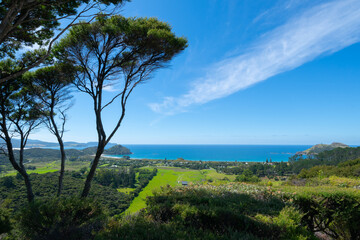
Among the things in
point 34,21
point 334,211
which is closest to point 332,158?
point 334,211

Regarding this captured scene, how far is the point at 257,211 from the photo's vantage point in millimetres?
3156

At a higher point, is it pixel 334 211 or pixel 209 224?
pixel 209 224

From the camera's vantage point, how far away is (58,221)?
2807 mm

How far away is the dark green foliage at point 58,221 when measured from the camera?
2607 millimetres

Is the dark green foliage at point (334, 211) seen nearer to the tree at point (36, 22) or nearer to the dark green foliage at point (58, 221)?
the dark green foliage at point (58, 221)

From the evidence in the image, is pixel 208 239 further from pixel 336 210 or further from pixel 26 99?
pixel 26 99

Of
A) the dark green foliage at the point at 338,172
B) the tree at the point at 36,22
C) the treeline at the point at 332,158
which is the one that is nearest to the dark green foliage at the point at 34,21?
the tree at the point at 36,22

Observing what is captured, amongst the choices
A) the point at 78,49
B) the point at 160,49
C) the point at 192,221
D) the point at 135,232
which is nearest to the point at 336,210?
the point at 192,221

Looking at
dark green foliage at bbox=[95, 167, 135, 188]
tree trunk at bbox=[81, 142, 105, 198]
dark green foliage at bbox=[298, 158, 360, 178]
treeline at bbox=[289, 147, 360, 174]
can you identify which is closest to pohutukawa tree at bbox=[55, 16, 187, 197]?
tree trunk at bbox=[81, 142, 105, 198]

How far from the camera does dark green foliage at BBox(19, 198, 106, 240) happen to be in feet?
8.55

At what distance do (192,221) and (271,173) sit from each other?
60.9 meters

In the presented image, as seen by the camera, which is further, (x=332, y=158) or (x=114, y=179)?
(x=332, y=158)

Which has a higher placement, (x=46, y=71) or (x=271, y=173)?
(x=46, y=71)

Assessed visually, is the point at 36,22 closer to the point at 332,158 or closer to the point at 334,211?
the point at 334,211
